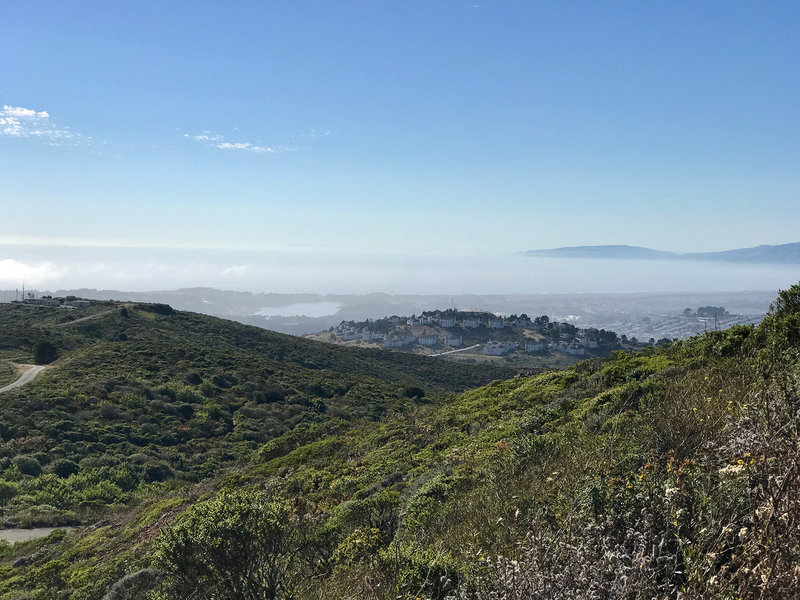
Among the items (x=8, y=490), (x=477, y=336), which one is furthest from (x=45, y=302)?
(x=477, y=336)

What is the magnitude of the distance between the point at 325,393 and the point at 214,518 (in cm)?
2987

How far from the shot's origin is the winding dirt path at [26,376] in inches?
1035

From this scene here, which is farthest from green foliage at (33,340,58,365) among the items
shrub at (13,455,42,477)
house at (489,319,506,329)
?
house at (489,319,506,329)

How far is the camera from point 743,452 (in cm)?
315

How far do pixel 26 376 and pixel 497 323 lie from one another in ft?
362

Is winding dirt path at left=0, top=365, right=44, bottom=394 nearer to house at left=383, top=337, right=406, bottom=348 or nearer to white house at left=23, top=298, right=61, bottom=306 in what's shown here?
white house at left=23, top=298, right=61, bottom=306

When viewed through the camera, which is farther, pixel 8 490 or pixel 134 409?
pixel 134 409

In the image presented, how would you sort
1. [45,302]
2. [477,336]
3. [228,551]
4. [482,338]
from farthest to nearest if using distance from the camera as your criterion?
[477,336], [482,338], [45,302], [228,551]

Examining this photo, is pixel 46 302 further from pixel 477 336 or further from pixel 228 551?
pixel 477 336

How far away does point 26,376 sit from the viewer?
2919cm

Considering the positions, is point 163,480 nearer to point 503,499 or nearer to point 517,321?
point 503,499

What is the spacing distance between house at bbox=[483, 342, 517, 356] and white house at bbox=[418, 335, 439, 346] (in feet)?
51.6

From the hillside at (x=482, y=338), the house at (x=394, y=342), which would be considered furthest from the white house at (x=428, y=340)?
the house at (x=394, y=342)

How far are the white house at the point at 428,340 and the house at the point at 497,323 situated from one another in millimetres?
16023
